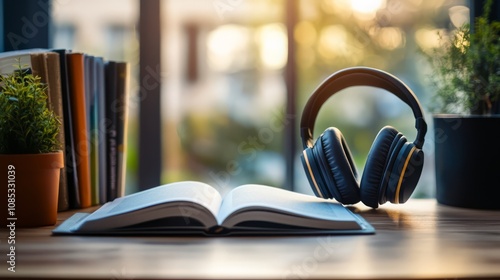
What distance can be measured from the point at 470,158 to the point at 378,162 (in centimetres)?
25

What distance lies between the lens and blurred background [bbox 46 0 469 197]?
1.66 m

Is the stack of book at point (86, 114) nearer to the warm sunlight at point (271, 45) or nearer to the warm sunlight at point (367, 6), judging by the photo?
the warm sunlight at point (271, 45)

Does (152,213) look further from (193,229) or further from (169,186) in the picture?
(169,186)

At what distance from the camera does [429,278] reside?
0.77 m

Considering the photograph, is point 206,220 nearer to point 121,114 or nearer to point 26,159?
point 26,159

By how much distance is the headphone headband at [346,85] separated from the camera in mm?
1280

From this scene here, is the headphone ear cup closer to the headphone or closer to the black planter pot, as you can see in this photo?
the headphone

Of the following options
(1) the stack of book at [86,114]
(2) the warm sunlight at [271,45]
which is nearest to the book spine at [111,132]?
(1) the stack of book at [86,114]

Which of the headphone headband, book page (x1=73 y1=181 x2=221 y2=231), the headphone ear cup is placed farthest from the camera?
the headphone headband

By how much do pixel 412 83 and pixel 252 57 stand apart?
45 cm

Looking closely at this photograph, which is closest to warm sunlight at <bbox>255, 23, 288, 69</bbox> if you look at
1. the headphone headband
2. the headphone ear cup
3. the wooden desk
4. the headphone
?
the headphone headband

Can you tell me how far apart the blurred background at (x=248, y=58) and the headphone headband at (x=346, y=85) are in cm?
31

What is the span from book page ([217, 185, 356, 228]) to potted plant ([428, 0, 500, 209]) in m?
0.30

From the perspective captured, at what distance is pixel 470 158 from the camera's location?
132 centimetres
